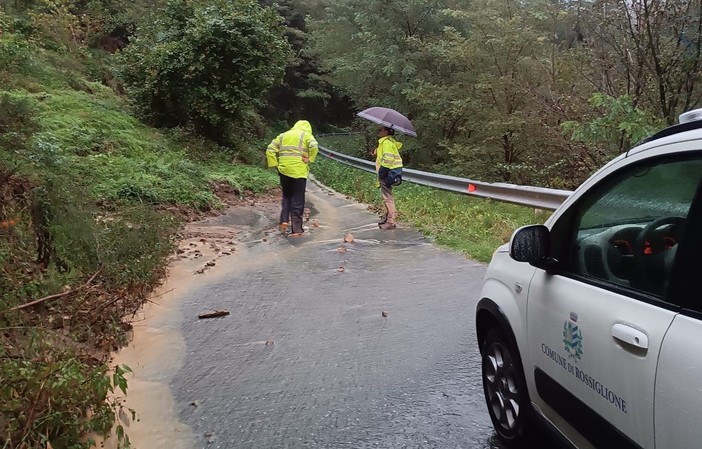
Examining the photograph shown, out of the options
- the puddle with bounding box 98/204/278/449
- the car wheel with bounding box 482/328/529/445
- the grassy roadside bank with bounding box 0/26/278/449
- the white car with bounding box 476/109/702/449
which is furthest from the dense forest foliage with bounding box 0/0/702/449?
the white car with bounding box 476/109/702/449

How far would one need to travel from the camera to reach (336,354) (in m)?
5.03

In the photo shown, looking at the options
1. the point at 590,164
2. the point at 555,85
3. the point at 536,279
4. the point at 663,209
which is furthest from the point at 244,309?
the point at 555,85

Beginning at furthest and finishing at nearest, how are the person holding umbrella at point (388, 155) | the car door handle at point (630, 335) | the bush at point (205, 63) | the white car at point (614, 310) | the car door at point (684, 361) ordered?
the bush at point (205, 63), the person holding umbrella at point (388, 155), the car door handle at point (630, 335), the white car at point (614, 310), the car door at point (684, 361)

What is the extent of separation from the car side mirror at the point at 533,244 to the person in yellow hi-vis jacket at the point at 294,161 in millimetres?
7485

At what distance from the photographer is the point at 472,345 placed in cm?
509

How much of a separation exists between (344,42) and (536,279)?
27.0 meters

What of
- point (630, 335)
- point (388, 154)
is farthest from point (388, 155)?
point (630, 335)

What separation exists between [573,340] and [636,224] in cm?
60

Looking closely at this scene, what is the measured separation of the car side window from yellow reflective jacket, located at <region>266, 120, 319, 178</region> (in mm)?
7671

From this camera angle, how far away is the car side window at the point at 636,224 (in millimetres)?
2199

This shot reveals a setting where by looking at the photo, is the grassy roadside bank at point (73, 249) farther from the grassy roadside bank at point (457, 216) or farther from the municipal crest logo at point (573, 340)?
the grassy roadside bank at point (457, 216)

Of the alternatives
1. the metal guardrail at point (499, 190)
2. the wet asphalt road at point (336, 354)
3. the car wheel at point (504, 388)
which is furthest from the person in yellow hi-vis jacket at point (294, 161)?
the car wheel at point (504, 388)

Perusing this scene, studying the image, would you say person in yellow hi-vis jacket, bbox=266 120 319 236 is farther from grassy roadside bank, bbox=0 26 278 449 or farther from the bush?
the bush

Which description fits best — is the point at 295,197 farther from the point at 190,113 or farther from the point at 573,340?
the point at 190,113
